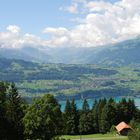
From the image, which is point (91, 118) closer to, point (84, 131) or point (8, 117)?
point (84, 131)

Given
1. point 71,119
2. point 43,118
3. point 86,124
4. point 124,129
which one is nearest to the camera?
point 43,118

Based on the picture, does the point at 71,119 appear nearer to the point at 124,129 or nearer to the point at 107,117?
the point at 107,117

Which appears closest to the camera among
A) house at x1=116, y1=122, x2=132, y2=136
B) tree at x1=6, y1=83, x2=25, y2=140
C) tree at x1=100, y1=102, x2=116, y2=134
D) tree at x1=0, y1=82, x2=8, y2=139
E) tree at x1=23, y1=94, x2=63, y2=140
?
tree at x1=0, y1=82, x2=8, y2=139

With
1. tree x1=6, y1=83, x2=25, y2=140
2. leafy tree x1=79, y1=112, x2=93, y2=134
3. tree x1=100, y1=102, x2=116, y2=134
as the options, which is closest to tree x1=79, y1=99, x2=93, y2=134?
leafy tree x1=79, y1=112, x2=93, y2=134

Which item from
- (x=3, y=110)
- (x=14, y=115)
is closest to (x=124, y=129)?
(x=14, y=115)

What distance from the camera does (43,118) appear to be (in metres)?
64.1

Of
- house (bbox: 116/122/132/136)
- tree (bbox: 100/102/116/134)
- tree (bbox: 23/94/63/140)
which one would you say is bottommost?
house (bbox: 116/122/132/136)

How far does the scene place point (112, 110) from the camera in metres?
128

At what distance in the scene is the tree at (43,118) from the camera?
209 ft

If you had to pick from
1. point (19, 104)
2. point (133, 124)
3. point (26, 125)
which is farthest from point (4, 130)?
point (133, 124)

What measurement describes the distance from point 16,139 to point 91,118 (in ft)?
200

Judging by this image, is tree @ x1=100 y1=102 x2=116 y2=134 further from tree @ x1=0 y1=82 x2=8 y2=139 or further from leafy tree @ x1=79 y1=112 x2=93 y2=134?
tree @ x1=0 y1=82 x2=8 y2=139

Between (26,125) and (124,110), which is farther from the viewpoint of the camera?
(124,110)

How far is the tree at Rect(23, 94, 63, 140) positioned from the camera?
209 ft
